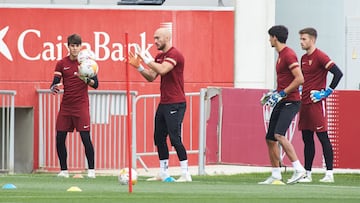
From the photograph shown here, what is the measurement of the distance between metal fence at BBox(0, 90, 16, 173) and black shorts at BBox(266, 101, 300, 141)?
602 centimetres

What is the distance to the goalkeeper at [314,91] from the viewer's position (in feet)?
56.6

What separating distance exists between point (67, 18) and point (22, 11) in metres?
0.79

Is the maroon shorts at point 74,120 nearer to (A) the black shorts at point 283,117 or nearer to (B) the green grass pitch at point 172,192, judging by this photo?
(B) the green grass pitch at point 172,192

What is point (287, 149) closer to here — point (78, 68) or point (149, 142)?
point (78, 68)

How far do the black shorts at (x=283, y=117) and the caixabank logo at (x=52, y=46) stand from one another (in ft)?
22.4

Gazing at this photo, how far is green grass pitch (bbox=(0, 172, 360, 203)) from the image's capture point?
510 inches

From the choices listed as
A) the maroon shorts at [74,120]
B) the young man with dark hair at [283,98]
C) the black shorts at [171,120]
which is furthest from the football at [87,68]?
the young man with dark hair at [283,98]

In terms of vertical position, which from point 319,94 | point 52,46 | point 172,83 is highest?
point 52,46

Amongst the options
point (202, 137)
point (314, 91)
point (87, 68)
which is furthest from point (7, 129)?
point (314, 91)

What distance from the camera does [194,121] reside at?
77.2 ft

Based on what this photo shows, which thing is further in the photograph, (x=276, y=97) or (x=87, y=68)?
(x=87, y=68)

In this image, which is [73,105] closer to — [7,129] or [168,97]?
[168,97]

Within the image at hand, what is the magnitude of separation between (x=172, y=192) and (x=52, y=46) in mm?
9832

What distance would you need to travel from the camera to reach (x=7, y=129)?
22.1 metres
